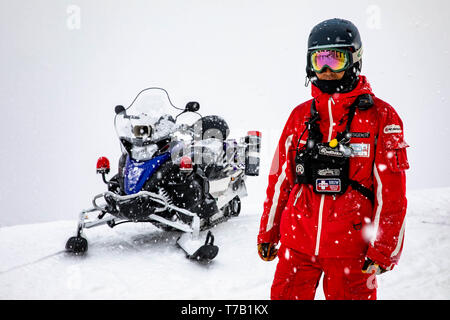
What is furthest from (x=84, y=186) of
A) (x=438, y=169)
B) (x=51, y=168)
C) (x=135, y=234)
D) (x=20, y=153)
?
(x=135, y=234)

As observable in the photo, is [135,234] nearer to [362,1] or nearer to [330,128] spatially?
[330,128]

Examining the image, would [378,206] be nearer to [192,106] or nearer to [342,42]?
[342,42]

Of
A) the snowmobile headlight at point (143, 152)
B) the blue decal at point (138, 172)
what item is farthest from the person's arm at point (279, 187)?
the snowmobile headlight at point (143, 152)

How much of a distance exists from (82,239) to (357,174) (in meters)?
3.37

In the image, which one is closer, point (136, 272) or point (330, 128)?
point (330, 128)

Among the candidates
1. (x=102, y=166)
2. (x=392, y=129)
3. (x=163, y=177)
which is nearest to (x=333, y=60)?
(x=392, y=129)

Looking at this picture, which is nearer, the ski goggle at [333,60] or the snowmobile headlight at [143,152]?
the ski goggle at [333,60]

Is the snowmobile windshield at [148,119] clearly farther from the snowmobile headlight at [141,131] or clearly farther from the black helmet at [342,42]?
the black helmet at [342,42]

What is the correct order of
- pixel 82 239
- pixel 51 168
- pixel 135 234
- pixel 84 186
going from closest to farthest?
pixel 82 239, pixel 135 234, pixel 84 186, pixel 51 168

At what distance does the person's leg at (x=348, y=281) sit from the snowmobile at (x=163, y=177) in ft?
7.81

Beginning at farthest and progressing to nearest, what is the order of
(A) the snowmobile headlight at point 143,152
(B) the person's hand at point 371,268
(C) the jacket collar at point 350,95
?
(A) the snowmobile headlight at point 143,152, (C) the jacket collar at point 350,95, (B) the person's hand at point 371,268

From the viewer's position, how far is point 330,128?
2045mm

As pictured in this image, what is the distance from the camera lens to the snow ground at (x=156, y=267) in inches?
135

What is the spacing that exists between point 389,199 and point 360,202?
5.0 inches
